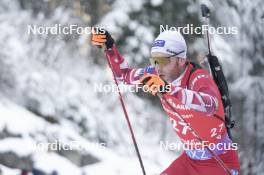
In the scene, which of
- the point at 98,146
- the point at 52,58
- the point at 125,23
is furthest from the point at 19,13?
the point at 98,146

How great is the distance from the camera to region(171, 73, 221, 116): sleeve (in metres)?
3.14

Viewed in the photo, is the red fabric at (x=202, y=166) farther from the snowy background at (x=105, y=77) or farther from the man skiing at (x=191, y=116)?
the snowy background at (x=105, y=77)

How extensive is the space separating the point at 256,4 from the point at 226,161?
4.06 m

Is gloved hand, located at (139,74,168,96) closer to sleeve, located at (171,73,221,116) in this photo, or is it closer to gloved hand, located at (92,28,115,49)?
sleeve, located at (171,73,221,116)

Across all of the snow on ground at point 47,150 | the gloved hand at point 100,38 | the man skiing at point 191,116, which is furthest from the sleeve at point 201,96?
the snow on ground at point 47,150

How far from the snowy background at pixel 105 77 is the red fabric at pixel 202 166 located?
2.21 meters

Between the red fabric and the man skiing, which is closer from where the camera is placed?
the man skiing

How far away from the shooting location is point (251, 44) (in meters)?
7.45

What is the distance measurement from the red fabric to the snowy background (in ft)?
7.24

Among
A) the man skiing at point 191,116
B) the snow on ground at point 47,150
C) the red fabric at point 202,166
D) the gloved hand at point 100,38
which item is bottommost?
the snow on ground at point 47,150

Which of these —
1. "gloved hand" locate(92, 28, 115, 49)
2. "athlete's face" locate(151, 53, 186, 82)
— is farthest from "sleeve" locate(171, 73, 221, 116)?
"gloved hand" locate(92, 28, 115, 49)

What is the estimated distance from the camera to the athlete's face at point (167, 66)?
3580 millimetres

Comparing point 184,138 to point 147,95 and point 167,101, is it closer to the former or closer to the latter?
point 167,101

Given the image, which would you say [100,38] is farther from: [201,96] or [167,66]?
[201,96]
